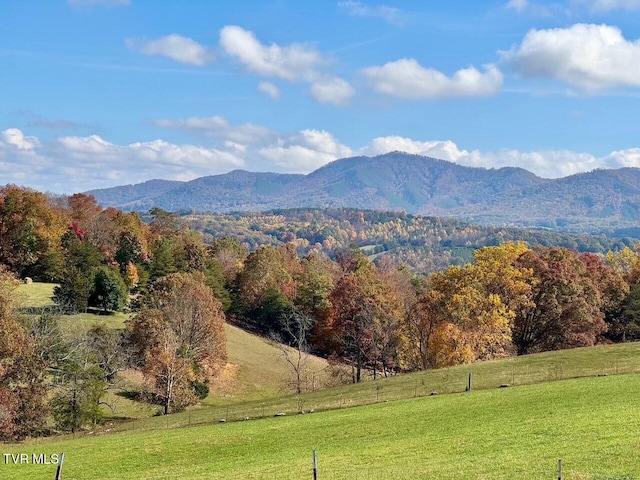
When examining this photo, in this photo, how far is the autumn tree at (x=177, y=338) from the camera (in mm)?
61844

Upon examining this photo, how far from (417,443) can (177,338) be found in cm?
4387

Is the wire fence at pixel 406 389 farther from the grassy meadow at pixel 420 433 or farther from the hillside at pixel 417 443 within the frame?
the hillside at pixel 417 443

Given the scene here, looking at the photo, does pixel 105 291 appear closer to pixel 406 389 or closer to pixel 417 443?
pixel 406 389

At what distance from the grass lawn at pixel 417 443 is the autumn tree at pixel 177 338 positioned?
22.3 metres

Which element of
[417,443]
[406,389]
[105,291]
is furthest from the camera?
[105,291]

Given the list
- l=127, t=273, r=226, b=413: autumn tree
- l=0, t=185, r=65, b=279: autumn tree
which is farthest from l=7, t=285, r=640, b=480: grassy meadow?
l=0, t=185, r=65, b=279: autumn tree

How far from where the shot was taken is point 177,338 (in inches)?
2611

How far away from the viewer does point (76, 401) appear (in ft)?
167

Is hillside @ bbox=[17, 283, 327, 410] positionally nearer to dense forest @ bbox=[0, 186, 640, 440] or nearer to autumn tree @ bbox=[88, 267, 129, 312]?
autumn tree @ bbox=[88, 267, 129, 312]

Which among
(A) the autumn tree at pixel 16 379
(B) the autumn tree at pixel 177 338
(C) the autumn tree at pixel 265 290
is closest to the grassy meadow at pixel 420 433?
(A) the autumn tree at pixel 16 379

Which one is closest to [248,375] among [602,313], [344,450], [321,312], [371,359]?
[371,359]

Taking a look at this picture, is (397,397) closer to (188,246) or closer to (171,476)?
(171,476)

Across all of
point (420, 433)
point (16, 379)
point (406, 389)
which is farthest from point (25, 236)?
point (420, 433)

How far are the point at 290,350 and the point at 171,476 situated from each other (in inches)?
2791
